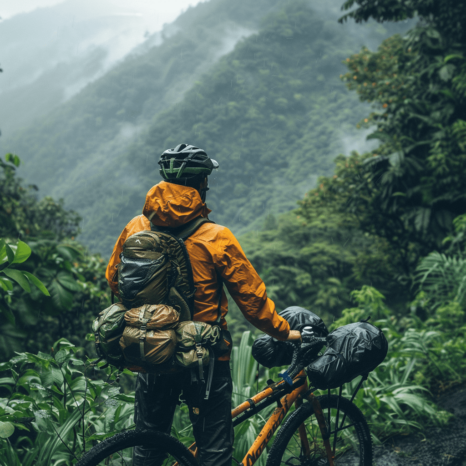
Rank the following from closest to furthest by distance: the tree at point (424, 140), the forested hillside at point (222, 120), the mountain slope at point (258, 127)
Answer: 1. the tree at point (424, 140)
2. the mountain slope at point (258, 127)
3. the forested hillside at point (222, 120)

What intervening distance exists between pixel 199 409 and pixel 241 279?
60 centimetres

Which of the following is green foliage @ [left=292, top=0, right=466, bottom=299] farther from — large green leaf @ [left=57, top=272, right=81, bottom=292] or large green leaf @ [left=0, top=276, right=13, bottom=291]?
large green leaf @ [left=0, top=276, right=13, bottom=291]

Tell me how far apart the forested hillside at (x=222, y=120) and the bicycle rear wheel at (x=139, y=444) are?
3458 centimetres

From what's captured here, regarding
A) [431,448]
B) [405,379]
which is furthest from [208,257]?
[405,379]

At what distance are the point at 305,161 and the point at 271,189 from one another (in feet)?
17.0

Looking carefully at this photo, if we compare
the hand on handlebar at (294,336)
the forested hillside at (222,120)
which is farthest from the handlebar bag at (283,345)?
the forested hillside at (222,120)

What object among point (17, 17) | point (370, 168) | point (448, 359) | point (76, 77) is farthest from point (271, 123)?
point (17, 17)

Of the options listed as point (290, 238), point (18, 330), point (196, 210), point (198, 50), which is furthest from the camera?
point (198, 50)

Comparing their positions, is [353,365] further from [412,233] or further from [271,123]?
[271,123]

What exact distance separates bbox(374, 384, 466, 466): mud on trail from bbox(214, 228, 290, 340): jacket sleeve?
5.82 ft

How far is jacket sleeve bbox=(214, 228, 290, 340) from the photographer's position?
184cm

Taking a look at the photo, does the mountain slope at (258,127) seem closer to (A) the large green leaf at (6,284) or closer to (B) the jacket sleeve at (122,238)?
(A) the large green leaf at (6,284)

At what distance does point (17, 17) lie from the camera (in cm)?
16562

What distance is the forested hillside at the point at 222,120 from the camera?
5069cm
